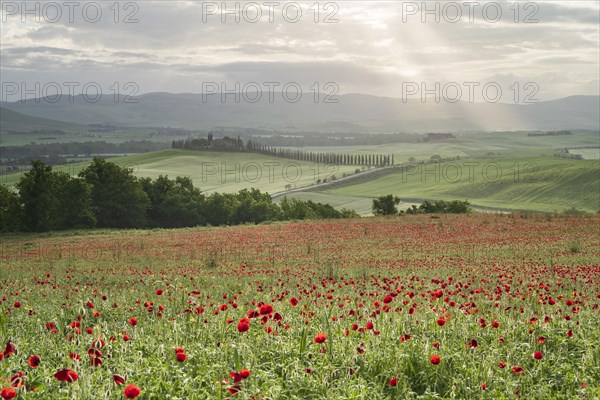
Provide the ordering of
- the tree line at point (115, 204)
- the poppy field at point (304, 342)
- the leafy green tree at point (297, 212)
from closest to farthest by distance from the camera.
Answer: the poppy field at point (304, 342), the tree line at point (115, 204), the leafy green tree at point (297, 212)

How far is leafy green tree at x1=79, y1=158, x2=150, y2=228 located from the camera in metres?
51.9

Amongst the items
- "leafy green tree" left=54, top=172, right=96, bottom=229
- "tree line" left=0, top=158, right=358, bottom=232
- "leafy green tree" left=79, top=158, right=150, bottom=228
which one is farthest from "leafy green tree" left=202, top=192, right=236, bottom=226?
"leafy green tree" left=54, top=172, right=96, bottom=229

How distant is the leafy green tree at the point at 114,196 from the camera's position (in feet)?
170

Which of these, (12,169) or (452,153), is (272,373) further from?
(452,153)

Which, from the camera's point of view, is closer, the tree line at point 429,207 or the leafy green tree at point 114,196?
the tree line at point 429,207

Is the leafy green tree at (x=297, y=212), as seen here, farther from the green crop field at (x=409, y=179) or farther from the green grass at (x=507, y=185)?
the green grass at (x=507, y=185)

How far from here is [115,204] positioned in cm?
5131

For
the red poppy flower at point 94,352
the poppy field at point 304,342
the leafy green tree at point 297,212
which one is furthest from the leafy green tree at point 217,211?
the red poppy flower at point 94,352

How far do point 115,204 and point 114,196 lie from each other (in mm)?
917

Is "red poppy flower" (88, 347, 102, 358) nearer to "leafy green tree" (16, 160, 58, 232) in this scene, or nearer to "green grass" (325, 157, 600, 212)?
"leafy green tree" (16, 160, 58, 232)

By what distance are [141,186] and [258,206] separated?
35.1ft

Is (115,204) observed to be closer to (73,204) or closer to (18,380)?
(73,204)

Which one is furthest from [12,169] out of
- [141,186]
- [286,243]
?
[286,243]

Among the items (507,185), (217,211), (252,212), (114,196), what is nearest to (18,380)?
(114,196)
